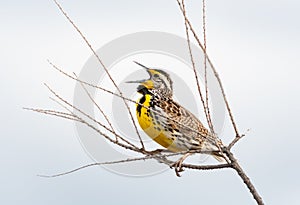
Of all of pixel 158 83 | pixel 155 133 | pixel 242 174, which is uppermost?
pixel 158 83

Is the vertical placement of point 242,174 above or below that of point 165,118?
below

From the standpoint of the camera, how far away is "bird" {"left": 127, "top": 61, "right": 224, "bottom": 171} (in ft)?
12.2

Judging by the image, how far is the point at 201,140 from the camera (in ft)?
11.9

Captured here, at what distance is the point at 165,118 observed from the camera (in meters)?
3.87

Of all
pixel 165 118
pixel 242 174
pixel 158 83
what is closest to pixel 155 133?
pixel 165 118

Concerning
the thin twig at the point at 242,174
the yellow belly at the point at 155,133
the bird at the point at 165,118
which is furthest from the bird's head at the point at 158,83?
the thin twig at the point at 242,174

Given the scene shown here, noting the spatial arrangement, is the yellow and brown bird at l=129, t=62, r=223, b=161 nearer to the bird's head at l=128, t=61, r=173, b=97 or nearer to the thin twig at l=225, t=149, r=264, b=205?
the bird's head at l=128, t=61, r=173, b=97

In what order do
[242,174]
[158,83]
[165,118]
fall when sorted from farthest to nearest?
[158,83] → [165,118] → [242,174]

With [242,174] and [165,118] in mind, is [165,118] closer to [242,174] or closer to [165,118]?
[165,118]

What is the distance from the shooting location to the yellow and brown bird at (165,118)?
12.2 ft

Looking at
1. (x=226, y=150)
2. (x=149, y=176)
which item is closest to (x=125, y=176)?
(x=149, y=176)

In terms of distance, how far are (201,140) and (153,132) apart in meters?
0.41

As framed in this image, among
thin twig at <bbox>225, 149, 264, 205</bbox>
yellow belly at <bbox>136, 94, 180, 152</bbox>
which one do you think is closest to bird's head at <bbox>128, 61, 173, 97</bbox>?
yellow belly at <bbox>136, 94, 180, 152</bbox>

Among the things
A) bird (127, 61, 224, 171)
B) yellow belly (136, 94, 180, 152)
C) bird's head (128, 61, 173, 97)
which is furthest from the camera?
bird's head (128, 61, 173, 97)
